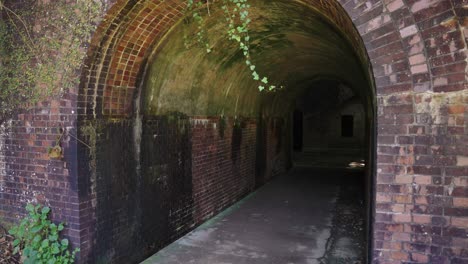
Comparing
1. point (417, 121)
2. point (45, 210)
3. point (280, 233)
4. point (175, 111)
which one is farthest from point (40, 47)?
point (280, 233)

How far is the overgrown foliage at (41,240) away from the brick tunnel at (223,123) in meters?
0.15

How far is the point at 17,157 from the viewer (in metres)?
4.67

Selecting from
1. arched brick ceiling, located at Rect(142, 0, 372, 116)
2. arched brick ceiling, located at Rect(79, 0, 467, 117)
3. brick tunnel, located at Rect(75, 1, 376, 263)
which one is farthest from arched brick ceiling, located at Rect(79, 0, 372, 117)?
arched brick ceiling, located at Rect(79, 0, 467, 117)

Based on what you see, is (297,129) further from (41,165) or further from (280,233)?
(41,165)

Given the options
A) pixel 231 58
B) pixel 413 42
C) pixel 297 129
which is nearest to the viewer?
pixel 413 42

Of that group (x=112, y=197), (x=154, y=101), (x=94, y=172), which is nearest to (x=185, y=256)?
(x=112, y=197)

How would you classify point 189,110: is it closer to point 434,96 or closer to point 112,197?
point 112,197

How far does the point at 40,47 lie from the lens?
445 centimetres

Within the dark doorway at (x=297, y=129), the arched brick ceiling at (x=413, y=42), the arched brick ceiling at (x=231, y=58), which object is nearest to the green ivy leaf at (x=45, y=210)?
the arched brick ceiling at (x=231, y=58)

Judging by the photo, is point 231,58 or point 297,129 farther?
point 297,129

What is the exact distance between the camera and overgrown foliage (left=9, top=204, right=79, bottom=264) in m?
4.16

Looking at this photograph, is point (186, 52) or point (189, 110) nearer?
point (186, 52)

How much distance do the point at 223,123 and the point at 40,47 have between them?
14.5 feet

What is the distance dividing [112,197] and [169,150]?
1.46m
